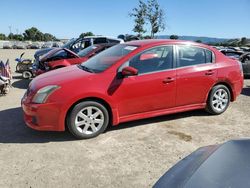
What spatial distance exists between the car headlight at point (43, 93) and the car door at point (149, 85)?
1045 millimetres

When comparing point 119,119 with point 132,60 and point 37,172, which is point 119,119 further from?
point 37,172

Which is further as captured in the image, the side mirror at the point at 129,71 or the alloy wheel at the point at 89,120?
the side mirror at the point at 129,71

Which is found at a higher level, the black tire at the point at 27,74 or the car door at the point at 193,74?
the car door at the point at 193,74

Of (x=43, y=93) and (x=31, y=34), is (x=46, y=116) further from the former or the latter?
(x=31, y=34)

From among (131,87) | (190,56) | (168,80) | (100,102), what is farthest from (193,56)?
(100,102)

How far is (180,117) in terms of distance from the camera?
5.70 m

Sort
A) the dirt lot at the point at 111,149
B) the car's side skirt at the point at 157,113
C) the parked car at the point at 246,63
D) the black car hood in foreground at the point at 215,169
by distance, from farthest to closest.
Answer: the parked car at the point at 246,63 < the car's side skirt at the point at 157,113 < the dirt lot at the point at 111,149 < the black car hood in foreground at the point at 215,169

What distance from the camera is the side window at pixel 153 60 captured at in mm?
4914

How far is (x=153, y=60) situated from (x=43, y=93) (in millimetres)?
2053

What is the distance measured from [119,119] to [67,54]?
5.56m

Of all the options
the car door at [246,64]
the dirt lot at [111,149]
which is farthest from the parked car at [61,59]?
the car door at [246,64]

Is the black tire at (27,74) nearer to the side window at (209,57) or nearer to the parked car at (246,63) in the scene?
the side window at (209,57)

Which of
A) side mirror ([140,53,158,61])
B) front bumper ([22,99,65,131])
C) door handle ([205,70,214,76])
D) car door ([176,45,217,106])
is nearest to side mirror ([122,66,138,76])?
side mirror ([140,53,158,61])

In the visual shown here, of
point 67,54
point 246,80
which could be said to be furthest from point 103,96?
point 246,80
